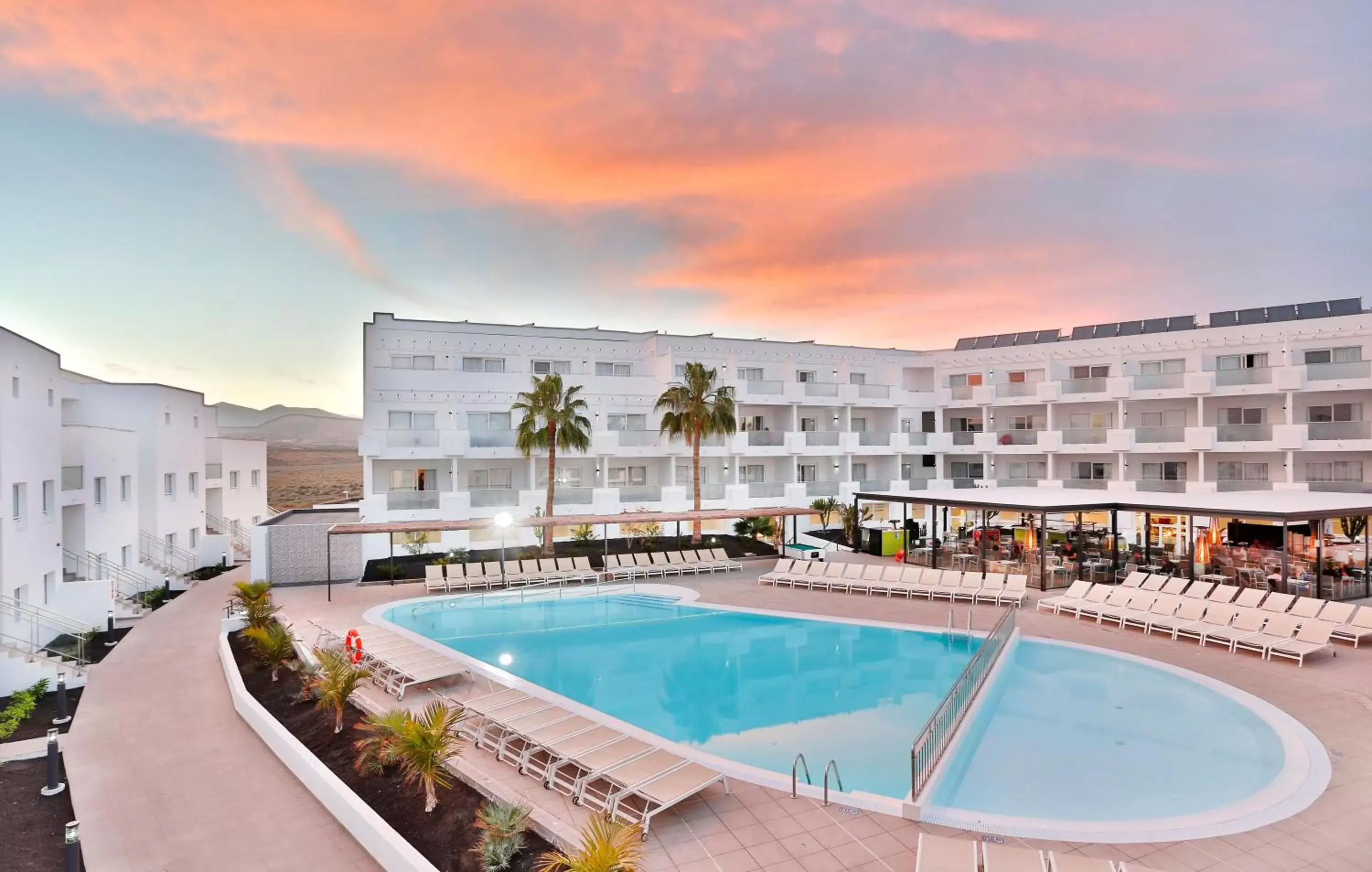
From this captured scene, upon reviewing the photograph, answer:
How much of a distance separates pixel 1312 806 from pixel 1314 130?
27.5 metres

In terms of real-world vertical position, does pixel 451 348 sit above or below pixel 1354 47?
below

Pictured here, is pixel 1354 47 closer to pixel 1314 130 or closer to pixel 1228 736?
pixel 1314 130

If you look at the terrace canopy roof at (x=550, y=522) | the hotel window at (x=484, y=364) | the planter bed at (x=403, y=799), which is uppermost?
the hotel window at (x=484, y=364)

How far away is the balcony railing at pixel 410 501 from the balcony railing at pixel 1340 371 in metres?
36.8

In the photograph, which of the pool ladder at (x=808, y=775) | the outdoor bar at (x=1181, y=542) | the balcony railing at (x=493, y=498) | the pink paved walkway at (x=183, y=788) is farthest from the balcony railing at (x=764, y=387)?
the pool ladder at (x=808, y=775)

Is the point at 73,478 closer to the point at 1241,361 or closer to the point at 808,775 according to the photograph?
the point at 808,775

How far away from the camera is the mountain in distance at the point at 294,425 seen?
3142 inches

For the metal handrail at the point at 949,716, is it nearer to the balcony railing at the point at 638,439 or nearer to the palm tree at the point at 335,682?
the palm tree at the point at 335,682

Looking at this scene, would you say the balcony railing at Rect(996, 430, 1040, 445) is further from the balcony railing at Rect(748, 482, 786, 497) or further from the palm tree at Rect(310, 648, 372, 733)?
the palm tree at Rect(310, 648, 372, 733)

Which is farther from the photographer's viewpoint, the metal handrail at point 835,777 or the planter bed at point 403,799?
the metal handrail at point 835,777

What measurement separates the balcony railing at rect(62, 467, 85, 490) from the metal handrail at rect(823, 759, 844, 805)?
22.1 m

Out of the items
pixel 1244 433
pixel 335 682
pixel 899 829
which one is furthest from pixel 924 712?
pixel 1244 433

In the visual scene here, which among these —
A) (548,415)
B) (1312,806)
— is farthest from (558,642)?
(1312,806)

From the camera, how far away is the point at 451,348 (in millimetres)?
31719
